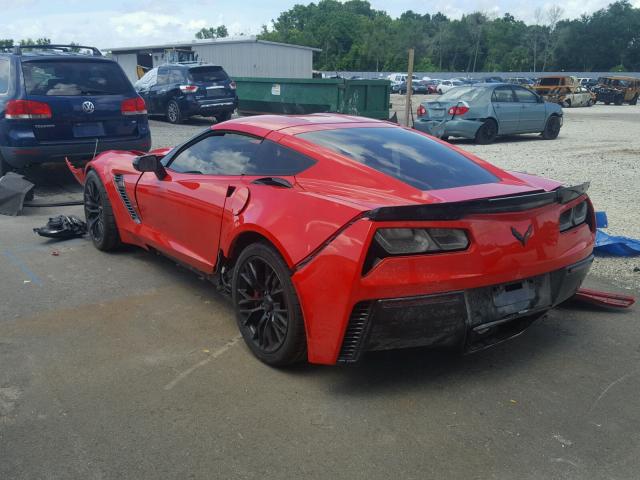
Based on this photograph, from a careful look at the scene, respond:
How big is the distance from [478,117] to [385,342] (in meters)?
12.5

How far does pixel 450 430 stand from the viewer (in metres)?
2.99

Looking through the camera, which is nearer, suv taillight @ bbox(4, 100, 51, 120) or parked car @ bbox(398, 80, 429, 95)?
suv taillight @ bbox(4, 100, 51, 120)

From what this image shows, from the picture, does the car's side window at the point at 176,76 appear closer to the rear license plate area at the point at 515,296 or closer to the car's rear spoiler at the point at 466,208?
the car's rear spoiler at the point at 466,208

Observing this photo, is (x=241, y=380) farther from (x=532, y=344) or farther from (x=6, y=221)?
(x=6, y=221)

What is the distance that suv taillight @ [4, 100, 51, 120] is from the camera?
782 centimetres

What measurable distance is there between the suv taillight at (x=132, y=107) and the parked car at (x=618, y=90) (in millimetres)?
37817

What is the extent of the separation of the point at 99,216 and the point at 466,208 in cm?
393

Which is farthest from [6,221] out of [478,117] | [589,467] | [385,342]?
[478,117]

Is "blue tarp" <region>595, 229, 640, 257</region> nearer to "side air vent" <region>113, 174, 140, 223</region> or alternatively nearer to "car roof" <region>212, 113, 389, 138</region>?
"car roof" <region>212, 113, 389, 138</region>

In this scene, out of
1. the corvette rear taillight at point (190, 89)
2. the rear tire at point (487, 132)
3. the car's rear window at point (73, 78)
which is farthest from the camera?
the corvette rear taillight at point (190, 89)

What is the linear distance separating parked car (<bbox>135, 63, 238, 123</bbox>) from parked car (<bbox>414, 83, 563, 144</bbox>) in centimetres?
602

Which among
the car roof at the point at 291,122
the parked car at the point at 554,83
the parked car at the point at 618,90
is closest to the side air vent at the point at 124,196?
the car roof at the point at 291,122

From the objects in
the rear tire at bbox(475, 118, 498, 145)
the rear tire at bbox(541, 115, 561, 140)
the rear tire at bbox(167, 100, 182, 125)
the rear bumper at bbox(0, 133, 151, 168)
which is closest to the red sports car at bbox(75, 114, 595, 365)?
the rear bumper at bbox(0, 133, 151, 168)

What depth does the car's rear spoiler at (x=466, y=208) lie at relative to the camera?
9.86ft
